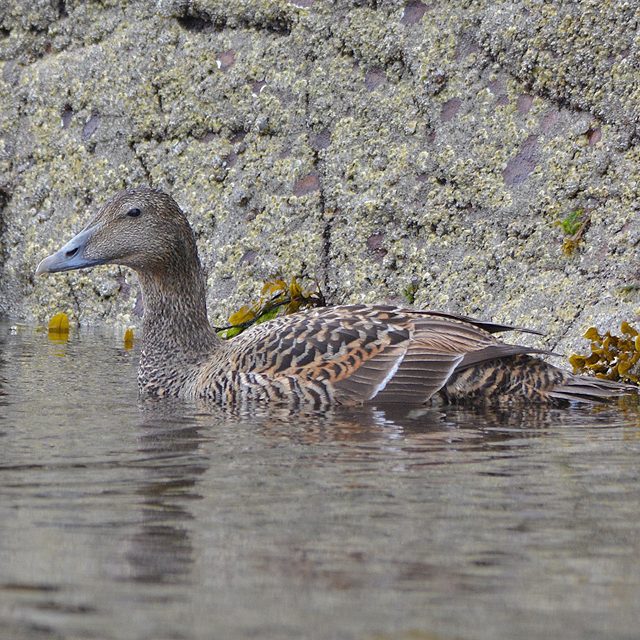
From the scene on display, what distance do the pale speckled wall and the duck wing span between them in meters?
0.89

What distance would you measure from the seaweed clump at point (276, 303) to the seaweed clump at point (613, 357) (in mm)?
2093

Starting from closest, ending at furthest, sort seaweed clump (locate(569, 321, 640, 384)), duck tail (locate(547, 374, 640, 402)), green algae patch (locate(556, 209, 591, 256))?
duck tail (locate(547, 374, 640, 402)) < seaweed clump (locate(569, 321, 640, 384)) < green algae patch (locate(556, 209, 591, 256))

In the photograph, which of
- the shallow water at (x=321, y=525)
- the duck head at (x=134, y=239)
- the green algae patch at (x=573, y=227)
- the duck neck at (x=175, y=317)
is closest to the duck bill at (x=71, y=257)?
the duck head at (x=134, y=239)

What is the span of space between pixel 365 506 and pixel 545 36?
14.3 feet

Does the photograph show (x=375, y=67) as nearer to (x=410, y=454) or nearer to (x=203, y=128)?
(x=203, y=128)

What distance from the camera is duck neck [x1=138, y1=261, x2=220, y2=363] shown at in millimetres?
6602

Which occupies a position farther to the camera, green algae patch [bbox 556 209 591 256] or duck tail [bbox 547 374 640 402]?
green algae patch [bbox 556 209 591 256]

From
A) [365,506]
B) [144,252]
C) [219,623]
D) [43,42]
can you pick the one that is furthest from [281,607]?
[43,42]

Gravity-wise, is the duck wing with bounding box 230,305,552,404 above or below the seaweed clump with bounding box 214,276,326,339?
below

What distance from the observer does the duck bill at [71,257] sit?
21.8ft

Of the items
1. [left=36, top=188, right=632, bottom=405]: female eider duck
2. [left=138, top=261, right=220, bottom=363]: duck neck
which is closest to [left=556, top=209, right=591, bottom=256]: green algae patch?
[left=36, top=188, right=632, bottom=405]: female eider duck

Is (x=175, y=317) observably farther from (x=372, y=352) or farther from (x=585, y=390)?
(x=585, y=390)

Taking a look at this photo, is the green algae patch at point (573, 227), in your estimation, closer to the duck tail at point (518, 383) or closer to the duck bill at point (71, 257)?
the duck tail at point (518, 383)

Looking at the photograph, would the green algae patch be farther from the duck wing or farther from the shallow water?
the shallow water
